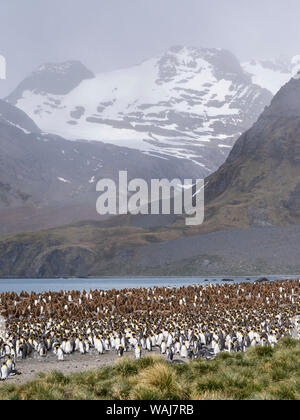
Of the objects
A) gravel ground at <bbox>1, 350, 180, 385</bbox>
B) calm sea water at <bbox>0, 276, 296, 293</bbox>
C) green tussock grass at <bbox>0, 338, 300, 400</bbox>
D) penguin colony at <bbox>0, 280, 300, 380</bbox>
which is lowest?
calm sea water at <bbox>0, 276, 296, 293</bbox>

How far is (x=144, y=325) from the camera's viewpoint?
108 feet

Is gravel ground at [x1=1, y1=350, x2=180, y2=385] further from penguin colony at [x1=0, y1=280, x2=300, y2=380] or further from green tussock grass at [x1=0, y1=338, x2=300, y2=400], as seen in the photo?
green tussock grass at [x1=0, y1=338, x2=300, y2=400]

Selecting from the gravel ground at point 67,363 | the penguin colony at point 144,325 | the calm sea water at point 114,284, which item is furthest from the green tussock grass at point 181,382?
the calm sea water at point 114,284

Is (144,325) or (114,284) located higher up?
(144,325)

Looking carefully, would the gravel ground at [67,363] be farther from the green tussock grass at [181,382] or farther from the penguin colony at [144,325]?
the green tussock grass at [181,382]

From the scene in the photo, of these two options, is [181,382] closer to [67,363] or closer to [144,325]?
[67,363]

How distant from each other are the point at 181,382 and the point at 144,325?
17.3 m

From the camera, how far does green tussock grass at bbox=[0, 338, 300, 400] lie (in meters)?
14.6

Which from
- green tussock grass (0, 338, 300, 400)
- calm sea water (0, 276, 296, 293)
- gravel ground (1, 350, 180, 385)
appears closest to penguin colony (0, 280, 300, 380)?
gravel ground (1, 350, 180, 385)

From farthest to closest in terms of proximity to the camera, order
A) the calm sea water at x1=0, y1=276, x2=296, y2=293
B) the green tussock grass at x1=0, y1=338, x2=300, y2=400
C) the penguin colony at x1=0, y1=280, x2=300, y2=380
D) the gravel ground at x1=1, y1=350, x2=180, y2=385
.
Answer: the calm sea water at x1=0, y1=276, x2=296, y2=293 → the penguin colony at x1=0, y1=280, x2=300, y2=380 → the gravel ground at x1=1, y1=350, x2=180, y2=385 → the green tussock grass at x1=0, y1=338, x2=300, y2=400

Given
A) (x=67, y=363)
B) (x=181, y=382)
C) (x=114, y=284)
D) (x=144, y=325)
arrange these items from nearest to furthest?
(x=181, y=382), (x=67, y=363), (x=144, y=325), (x=114, y=284)

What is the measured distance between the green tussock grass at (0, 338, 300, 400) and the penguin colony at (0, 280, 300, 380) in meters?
5.44

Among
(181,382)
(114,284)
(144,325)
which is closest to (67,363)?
(144,325)

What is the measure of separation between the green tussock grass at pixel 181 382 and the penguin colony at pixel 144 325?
5441 millimetres
